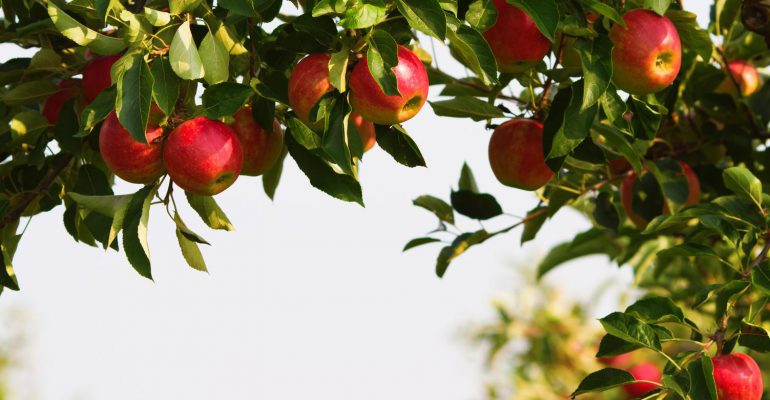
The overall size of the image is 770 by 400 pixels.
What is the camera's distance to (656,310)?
77.9 inches

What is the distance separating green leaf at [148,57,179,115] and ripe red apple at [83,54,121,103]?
31 cm

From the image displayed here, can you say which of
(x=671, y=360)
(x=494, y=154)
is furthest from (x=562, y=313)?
(x=671, y=360)

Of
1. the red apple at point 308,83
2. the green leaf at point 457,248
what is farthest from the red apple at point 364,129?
the green leaf at point 457,248

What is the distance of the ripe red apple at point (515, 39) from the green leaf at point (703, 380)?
2.12ft

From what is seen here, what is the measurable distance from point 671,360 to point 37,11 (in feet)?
4.84

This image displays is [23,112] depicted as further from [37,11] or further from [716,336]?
[716,336]

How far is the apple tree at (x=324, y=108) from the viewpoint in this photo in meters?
1.76

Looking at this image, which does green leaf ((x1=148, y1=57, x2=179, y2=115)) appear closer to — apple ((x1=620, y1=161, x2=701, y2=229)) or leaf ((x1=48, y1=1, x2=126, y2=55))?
leaf ((x1=48, y1=1, x2=126, y2=55))

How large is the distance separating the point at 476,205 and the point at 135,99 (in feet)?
4.24

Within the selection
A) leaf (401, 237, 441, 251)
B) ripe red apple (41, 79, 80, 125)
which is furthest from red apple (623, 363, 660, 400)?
ripe red apple (41, 79, 80, 125)

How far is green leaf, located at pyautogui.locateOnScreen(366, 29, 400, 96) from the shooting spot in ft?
5.49

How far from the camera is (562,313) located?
5395 millimetres

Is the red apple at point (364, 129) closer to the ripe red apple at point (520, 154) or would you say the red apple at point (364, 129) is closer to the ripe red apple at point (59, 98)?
the ripe red apple at point (520, 154)

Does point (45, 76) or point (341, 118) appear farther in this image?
point (45, 76)
